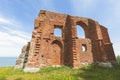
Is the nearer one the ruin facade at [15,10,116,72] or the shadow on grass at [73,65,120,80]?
the shadow on grass at [73,65,120,80]

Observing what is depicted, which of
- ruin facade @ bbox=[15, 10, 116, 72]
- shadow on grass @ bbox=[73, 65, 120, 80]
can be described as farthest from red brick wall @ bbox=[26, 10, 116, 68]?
shadow on grass @ bbox=[73, 65, 120, 80]

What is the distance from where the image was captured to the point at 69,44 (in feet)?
65.8

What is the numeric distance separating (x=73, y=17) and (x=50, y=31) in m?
4.49

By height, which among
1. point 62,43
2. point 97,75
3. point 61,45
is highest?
point 62,43

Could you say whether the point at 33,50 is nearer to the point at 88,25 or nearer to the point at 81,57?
the point at 81,57

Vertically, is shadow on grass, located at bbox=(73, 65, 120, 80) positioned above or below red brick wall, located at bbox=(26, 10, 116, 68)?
below

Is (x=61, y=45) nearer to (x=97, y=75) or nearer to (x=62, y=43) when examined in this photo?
(x=62, y=43)

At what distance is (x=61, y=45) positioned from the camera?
66.2 feet

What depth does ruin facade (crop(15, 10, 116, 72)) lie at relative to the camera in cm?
1808

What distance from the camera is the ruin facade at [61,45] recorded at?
59.3 feet

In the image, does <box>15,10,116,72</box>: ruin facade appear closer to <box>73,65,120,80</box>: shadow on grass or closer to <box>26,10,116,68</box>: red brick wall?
<box>26,10,116,68</box>: red brick wall

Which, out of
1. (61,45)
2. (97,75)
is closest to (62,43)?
(61,45)

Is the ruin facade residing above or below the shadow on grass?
above

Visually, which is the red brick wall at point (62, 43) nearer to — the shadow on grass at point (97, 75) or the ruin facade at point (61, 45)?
the ruin facade at point (61, 45)
